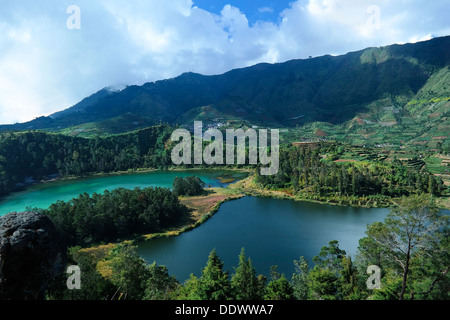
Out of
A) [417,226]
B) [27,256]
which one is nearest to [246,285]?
[417,226]

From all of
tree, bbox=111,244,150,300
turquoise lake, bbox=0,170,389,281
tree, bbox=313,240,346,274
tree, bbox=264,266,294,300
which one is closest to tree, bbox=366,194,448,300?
tree, bbox=264,266,294,300

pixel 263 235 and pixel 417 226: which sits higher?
pixel 417 226

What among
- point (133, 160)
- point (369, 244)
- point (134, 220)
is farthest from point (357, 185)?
point (133, 160)

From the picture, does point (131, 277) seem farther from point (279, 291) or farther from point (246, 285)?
point (279, 291)

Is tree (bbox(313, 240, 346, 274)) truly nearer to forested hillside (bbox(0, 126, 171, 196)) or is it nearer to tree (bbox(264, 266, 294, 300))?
tree (bbox(264, 266, 294, 300))

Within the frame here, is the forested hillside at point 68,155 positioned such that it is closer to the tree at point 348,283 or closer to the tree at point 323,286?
the tree at point 348,283

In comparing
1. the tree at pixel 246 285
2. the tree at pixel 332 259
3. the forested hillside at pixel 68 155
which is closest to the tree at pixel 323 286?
the tree at pixel 246 285

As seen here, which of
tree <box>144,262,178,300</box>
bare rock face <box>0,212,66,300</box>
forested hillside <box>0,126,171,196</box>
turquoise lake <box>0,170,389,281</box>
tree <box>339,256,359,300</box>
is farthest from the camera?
forested hillside <box>0,126,171,196</box>

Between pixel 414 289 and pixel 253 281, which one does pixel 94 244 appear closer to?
Result: pixel 253 281
